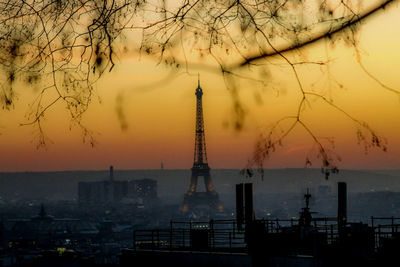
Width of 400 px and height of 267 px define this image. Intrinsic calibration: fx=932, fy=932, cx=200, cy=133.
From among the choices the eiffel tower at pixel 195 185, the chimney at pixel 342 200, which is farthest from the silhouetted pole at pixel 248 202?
the eiffel tower at pixel 195 185

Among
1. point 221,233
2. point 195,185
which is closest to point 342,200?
point 221,233

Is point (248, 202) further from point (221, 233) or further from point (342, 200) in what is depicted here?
point (342, 200)

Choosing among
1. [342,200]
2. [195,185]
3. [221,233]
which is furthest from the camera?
[195,185]

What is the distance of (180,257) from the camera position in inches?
792

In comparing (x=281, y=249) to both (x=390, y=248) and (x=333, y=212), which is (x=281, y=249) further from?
(x=333, y=212)

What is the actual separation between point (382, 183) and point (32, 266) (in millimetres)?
162152

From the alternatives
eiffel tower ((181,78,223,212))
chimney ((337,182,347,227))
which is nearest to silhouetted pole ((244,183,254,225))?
chimney ((337,182,347,227))

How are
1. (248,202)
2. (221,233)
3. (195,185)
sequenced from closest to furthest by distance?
(248,202)
(221,233)
(195,185)

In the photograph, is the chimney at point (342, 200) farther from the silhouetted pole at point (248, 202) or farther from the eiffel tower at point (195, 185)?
the eiffel tower at point (195, 185)

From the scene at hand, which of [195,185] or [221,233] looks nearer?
[221,233]

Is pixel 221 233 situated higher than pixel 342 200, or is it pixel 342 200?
Answer: pixel 342 200

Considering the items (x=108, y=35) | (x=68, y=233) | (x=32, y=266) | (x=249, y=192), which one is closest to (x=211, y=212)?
(x=68, y=233)

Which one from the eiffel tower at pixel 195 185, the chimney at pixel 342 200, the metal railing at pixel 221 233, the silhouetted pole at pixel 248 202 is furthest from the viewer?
the eiffel tower at pixel 195 185

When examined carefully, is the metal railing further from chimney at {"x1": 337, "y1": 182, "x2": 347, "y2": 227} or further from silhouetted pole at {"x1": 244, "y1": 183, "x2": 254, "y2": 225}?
silhouetted pole at {"x1": 244, "y1": 183, "x2": 254, "y2": 225}
